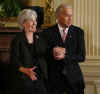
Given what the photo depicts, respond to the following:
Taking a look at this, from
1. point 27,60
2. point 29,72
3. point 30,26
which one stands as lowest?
point 29,72

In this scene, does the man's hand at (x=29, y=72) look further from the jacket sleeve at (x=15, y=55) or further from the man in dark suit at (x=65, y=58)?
the man in dark suit at (x=65, y=58)

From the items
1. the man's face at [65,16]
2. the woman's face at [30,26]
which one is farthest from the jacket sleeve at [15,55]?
the man's face at [65,16]

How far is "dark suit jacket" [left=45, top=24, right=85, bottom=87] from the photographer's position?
3.26 metres

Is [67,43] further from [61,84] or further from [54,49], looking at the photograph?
[61,84]

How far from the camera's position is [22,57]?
298cm

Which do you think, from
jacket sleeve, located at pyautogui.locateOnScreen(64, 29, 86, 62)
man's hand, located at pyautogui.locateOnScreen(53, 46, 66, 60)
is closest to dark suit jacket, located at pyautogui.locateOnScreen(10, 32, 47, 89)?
man's hand, located at pyautogui.locateOnScreen(53, 46, 66, 60)

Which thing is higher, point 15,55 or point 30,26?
point 30,26

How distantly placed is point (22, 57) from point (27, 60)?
0.06 m

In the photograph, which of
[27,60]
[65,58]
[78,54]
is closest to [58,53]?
[65,58]

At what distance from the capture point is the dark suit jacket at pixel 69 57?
10.7 feet

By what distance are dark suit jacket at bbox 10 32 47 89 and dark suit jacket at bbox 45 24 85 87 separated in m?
0.23

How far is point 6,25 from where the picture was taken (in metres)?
4.70

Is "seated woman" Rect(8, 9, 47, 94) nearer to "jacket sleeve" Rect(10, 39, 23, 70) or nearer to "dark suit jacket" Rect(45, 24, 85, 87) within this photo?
"jacket sleeve" Rect(10, 39, 23, 70)

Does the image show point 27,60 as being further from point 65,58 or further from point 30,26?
point 65,58
